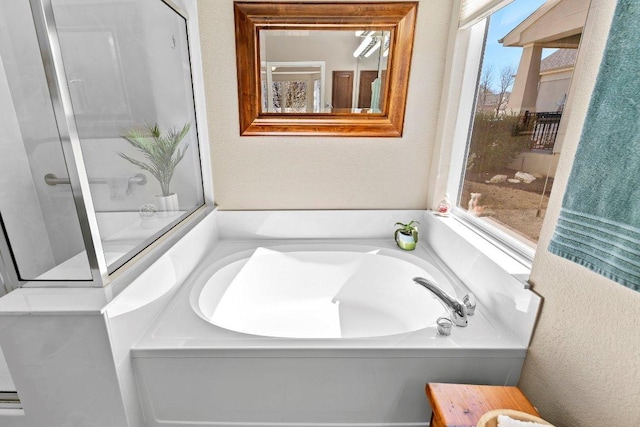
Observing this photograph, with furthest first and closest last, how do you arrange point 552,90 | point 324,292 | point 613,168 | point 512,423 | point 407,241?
point 324,292, point 407,241, point 552,90, point 512,423, point 613,168

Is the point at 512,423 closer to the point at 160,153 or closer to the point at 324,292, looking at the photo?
the point at 324,292

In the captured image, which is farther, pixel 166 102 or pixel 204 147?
pixel 204 147

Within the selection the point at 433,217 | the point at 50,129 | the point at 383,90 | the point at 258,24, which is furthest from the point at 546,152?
the point at 50,129

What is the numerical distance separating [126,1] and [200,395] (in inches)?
67.0

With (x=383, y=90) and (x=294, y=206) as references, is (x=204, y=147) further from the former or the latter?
(x=383, y=90)

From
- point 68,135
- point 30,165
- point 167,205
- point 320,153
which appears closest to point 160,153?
point 167,205

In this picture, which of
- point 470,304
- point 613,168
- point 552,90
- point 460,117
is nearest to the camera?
point 613,168

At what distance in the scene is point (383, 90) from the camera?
5.88ft

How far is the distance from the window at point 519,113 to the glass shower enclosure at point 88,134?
1.57 m

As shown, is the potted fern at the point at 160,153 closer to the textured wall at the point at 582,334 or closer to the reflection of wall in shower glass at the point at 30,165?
the reflection of wall in shower glass at the point at 30,165

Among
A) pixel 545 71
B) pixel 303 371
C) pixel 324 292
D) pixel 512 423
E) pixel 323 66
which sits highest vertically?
pixel 323 66

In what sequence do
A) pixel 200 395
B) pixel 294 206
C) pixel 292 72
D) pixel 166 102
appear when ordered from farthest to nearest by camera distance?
pixel 294 206 → pixel 292 72 → pixel 166 102 → pixel 200 395

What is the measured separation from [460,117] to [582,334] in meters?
1.25

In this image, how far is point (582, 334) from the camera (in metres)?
0.85
